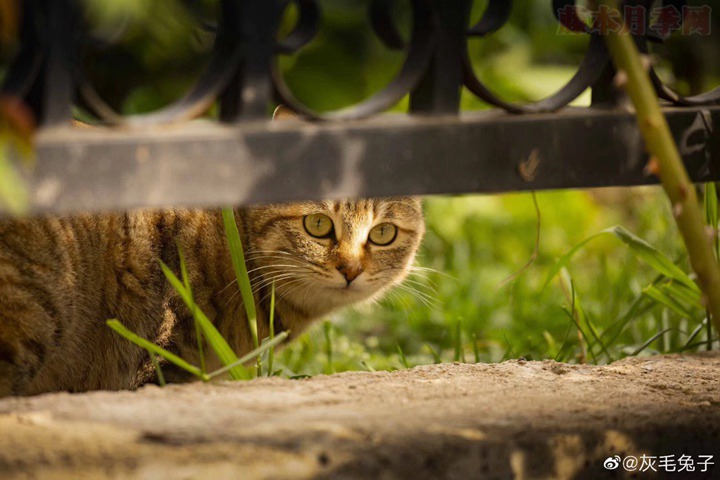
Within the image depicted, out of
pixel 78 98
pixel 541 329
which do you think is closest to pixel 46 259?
pixel 78 98

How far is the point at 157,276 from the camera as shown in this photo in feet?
7.93

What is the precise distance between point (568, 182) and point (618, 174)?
0.11 meters

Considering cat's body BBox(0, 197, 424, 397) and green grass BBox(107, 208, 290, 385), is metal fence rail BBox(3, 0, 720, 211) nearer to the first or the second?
green grass BBox(107, 208, 290, 385)

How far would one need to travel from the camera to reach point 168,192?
1.37 m

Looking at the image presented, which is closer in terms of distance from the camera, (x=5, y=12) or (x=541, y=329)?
(x=5, y=12)

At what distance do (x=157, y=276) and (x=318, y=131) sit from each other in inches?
43.3

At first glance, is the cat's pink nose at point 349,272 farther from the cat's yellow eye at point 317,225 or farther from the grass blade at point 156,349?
the grass blade at point 156,349

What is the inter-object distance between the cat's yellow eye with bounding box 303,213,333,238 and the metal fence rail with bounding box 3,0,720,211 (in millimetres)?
1076

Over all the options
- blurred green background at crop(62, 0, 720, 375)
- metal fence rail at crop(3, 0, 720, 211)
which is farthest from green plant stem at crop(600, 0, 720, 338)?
blurred green background at crop(62, 0, 720, 375)

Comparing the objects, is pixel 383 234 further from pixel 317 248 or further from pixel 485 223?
pixel 485 223

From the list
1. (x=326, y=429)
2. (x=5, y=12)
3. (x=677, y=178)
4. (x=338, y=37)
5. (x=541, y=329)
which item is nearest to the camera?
(x=5, y=12)

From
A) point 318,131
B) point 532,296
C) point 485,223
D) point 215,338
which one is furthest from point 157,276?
point 485,223

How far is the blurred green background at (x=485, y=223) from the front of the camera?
2.97 metres

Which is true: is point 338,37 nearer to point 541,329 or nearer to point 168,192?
point 541,329
